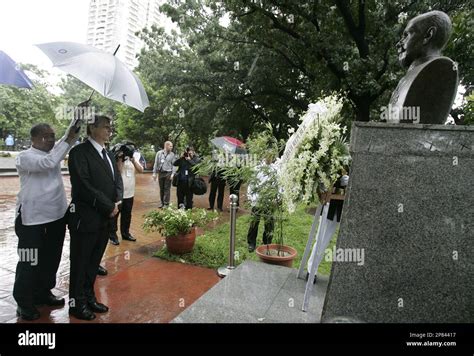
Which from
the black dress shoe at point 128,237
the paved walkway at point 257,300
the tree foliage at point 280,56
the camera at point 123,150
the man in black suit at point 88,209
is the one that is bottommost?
the black dress shoe at point 128,237

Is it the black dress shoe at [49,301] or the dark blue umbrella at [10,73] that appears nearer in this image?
the dark blue umbrella at [10,73]

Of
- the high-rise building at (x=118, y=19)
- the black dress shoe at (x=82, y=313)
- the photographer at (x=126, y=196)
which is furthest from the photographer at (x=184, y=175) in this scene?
the high-rise building at (x=118, y=19)

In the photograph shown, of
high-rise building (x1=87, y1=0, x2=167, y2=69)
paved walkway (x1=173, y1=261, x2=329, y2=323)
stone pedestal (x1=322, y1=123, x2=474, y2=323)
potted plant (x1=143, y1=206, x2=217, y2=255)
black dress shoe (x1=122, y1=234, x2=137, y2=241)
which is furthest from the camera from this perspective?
high-rise building (x1=87, y1=0, x2=167, y2=69)

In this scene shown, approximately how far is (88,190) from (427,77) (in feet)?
10.9

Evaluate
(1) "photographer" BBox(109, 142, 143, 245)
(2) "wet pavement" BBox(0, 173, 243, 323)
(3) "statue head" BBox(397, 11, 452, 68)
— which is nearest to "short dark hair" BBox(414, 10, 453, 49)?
(3) "statue head" BBox(397, 11, 452, 68)

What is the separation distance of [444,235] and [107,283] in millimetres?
3803

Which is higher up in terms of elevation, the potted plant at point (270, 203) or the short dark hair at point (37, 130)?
the short dark hair at point (37, 130)

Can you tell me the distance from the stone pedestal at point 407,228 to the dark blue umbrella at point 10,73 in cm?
325

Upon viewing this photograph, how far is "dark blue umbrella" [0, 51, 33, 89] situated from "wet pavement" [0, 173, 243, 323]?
233 centimetres

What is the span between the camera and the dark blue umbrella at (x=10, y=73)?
3158 mm

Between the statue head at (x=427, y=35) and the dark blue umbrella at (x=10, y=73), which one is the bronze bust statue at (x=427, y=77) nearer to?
the statue head at (x=427, y=35)

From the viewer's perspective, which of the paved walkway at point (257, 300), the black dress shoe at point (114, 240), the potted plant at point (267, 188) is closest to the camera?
the paved walkway at point (257, 300)

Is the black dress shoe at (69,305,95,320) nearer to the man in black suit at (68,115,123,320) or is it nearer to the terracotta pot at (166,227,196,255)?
the man in black suit at (68,115,123,320)

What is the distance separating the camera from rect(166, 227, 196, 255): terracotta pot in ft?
17.1
